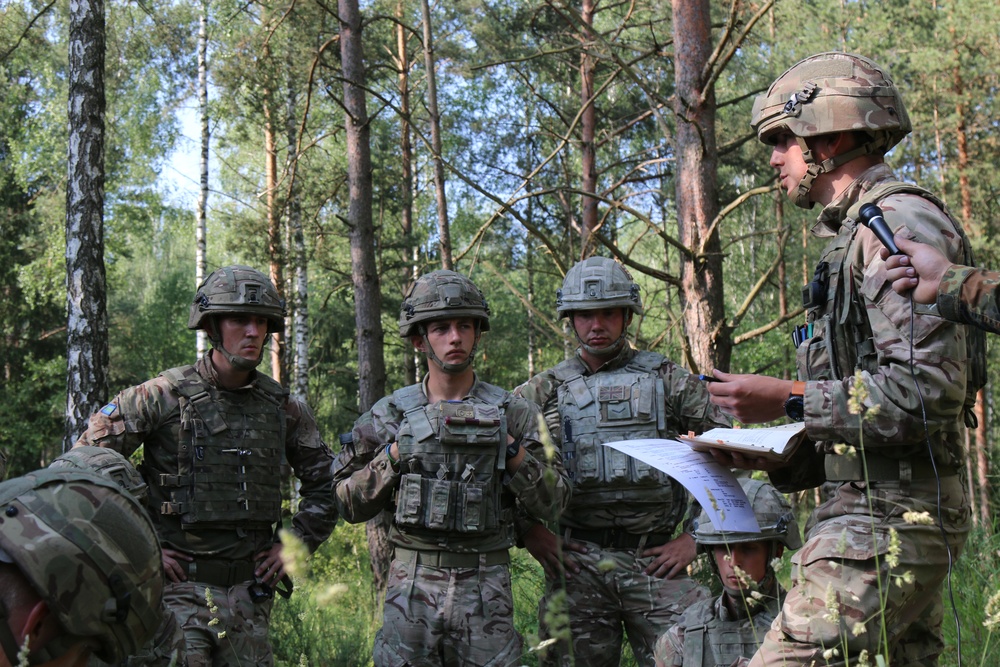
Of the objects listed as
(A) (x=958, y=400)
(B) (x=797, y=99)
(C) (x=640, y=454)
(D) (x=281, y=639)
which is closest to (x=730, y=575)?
(C) (x=640, y=454)

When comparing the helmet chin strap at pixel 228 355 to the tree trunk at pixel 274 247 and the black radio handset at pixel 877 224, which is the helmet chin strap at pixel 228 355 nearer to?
the black radio handset at pixel 877 224

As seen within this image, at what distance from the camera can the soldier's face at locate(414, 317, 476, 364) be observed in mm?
4840

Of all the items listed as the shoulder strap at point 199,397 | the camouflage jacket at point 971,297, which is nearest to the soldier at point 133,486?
the shoulder strap at point 199,397

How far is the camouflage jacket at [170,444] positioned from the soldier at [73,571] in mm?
2645

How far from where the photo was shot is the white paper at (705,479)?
9.55ft

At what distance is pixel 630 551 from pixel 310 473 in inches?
71.9

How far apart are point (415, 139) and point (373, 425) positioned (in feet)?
64.3

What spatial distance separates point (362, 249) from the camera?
34.0 feet

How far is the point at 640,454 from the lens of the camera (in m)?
3.13

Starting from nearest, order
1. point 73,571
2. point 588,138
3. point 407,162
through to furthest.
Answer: point 73,571 → point 588,138 → point 407,162

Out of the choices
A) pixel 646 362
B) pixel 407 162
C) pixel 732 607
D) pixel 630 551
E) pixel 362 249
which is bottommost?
pixel 732 607

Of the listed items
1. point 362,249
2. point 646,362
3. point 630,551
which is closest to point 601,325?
point 646,362

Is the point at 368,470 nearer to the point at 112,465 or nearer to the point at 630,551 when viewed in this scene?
the point at 112,465

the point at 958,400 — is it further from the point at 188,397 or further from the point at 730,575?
the point at 188,397
